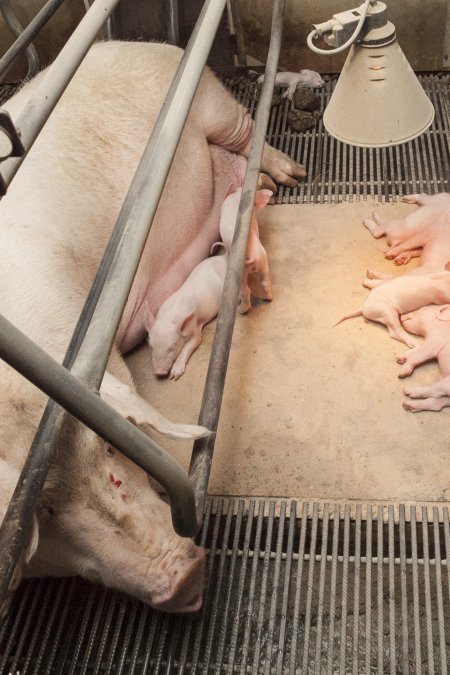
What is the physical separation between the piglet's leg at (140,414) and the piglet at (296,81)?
2.89 meters

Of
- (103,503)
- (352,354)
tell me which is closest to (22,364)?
(103,503)

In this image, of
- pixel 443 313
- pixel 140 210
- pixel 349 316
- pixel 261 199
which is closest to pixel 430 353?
pixel 443 313

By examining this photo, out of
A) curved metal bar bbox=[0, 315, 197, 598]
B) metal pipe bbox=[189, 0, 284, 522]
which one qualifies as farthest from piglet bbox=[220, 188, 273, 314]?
curved metal bar bbox=[0, 315, 197, 598]

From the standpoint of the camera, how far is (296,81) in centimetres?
442

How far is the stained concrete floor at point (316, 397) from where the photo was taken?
2.54 metres

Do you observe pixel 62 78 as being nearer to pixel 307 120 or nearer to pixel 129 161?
pixel 129 161

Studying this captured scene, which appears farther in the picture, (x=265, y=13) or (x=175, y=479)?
(x=265, y=13)

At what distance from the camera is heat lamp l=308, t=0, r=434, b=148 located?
6.15 ft

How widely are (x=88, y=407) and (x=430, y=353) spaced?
1802mm

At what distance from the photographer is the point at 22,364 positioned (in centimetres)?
116

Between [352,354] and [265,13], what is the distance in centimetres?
277

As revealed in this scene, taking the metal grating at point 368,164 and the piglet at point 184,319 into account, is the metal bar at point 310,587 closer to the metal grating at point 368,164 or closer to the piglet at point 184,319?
the piglet at point 184,319

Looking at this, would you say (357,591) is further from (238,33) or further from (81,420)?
(238,33)

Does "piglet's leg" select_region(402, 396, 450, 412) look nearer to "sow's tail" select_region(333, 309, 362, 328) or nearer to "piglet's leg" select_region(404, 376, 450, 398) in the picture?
"piglet's leg" select_region(404, 376, 450, 398)
